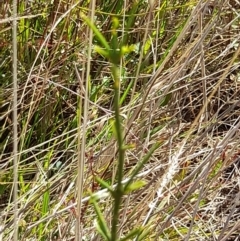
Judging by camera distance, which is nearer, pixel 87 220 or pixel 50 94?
pixel 87 220

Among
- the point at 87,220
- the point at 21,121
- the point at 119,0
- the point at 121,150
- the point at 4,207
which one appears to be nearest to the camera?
the point at 121,150

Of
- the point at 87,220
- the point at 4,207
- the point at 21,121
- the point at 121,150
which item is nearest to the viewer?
the point at 121,150

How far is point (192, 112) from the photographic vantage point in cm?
160

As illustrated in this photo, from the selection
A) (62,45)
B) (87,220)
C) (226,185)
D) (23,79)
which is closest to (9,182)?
(87,220)

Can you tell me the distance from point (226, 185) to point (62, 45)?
58 centimetres

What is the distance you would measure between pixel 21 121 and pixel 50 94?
0.11m

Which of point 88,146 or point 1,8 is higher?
point 1,8

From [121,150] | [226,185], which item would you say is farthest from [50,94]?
[121,150]

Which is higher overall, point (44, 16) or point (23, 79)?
point (44, 16)

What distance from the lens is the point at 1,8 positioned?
1430 millimetres

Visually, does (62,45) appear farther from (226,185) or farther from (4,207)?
(226,185)

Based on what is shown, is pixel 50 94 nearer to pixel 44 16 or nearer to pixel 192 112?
pixel 44 16

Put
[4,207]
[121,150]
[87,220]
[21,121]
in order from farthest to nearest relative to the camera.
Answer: [21,121]
[4,207]
[87,220]
[121,150]

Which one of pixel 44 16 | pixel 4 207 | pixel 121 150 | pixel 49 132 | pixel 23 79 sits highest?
pixel 121 150
